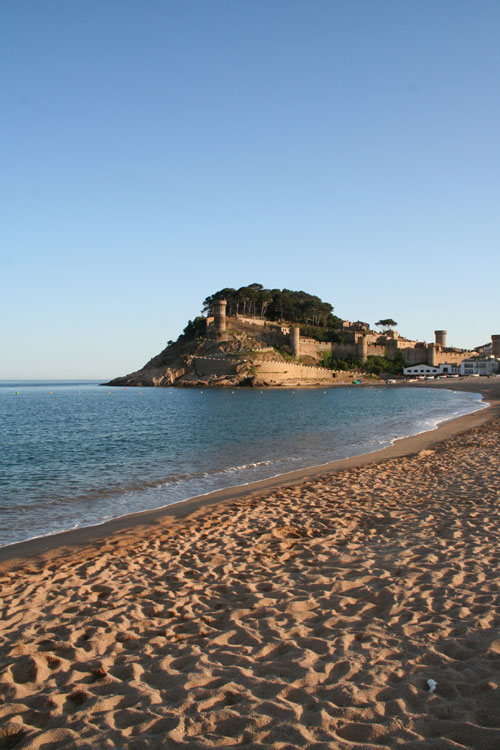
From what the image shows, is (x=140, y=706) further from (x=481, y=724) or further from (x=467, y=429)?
(x=467, y=429)

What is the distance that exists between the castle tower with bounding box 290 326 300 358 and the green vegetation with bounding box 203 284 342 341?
350 inches

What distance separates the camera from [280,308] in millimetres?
103938

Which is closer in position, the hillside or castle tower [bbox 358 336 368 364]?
the hillside

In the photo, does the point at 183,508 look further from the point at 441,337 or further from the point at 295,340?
the point at 441,337

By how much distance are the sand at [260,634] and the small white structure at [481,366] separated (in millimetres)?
98191

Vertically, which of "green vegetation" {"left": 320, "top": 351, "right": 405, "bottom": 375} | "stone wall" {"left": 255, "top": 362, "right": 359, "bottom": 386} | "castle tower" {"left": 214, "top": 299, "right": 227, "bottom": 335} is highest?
"castle tower" {"left": 214, "top": 299, "right": 227, "bottom": 335}

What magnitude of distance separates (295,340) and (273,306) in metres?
16.6

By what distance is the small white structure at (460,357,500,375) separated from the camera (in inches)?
3812

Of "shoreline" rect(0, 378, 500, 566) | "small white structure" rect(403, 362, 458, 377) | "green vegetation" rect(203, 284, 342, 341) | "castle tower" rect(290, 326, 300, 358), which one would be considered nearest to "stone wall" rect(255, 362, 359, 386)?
"castle tower" rect(290, 326, 300, 358)

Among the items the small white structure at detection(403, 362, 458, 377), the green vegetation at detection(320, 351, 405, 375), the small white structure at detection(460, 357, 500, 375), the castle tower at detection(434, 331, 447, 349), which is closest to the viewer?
the green vegetation at detection(320, 351, 405, 375)

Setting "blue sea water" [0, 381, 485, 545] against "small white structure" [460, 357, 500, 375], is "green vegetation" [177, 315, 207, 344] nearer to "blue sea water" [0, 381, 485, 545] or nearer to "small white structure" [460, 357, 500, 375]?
"small white structure" [460, 357, 500, 375]

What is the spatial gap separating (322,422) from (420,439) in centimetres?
953

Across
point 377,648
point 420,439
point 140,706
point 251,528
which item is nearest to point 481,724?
point 377,648

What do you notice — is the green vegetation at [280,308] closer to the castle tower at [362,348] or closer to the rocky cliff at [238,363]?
the castle tower at [362,348]
